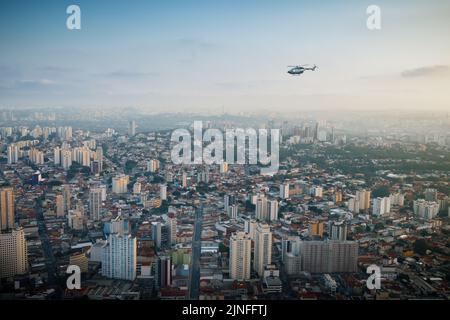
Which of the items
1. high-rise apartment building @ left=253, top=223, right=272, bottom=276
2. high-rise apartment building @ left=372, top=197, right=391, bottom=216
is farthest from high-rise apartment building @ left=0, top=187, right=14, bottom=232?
high-rise apartment building @ left=372, top=197, right=391, bottom=216

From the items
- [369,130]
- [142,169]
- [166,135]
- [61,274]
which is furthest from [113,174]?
[369,130]

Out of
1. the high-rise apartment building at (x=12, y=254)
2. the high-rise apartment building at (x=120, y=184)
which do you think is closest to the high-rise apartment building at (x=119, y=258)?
the high-rise apartment building at (x=12, y=254)

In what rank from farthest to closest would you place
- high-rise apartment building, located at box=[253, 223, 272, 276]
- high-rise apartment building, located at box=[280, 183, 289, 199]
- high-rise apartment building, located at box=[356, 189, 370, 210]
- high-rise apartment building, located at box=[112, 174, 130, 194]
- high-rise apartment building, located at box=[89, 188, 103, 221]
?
high-rise apartment building, located at box=[112, 174, 130, 194] → high-rise apartment building, located at box=[280, 183, 289, 199] → high-rise apartment building, located at box=[356, 189, 370, 210] → high-rise apartment building, located at box=[89, 188, 103, 221] → high-rise apartment building, located at box=[253, 223, 272, 276]

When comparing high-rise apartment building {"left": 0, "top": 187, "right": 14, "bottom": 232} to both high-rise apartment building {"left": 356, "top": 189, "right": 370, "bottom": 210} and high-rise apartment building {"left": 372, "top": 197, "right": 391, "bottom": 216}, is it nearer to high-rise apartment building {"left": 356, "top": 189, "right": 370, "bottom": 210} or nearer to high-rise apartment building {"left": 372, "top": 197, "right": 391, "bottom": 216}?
high-rise apartment building {"left": 356, "top": 189, "right": 370, "bottom": 210}

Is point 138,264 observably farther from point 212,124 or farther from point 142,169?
point 142,169

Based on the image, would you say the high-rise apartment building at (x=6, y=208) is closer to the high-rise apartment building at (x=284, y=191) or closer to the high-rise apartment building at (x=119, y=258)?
the high-rise apartment building at (x=119, y=258)

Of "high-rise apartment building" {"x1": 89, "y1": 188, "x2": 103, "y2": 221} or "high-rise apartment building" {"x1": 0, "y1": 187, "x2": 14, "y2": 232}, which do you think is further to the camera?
"high-rise apartment building" {"x1": 89, "y1": 188, "x2": 103, "y2": 221}

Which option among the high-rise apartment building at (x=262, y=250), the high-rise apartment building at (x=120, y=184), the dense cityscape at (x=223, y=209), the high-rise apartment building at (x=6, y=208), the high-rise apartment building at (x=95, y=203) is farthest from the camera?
the high-rise apartment building at (x=120, y=184)

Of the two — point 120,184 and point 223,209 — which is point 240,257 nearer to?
point 223,209

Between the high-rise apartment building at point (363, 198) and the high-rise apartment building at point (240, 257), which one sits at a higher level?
the high-rise apartment building at point (363, 198)
